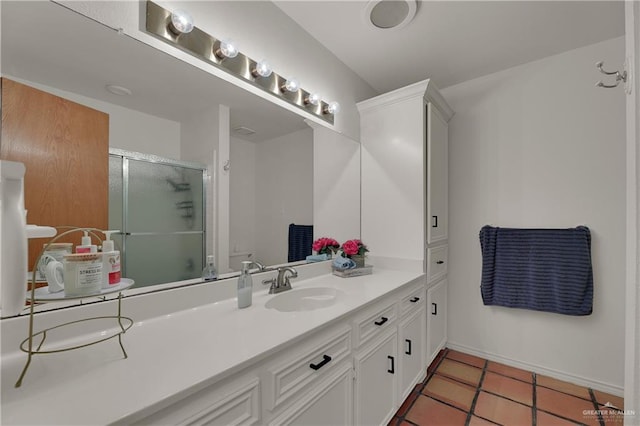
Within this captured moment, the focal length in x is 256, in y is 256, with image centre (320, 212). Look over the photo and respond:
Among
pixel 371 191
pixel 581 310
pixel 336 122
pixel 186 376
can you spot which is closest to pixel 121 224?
pixel 186 376

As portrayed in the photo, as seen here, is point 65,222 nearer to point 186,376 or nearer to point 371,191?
point 186,376

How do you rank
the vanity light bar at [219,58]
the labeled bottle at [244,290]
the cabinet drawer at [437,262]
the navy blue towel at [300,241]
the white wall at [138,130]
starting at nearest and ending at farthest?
1. the white wall at [138,130]
2. the vanity light bar at [219,58]
3. the labeled bottle at [244,290]
4. the navy blue towel at [300,241]
5. the cabinet drawer at [437,262]

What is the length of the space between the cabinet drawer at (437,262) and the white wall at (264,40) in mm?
1110

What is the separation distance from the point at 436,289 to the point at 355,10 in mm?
2010

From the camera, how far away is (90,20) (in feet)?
2.81

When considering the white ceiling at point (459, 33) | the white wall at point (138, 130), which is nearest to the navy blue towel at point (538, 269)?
the white ceiling at point (459, 33)

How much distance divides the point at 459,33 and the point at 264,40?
1.27 metres

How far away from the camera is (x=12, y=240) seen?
21.0 inches

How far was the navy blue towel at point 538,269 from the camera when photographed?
1.73 metres

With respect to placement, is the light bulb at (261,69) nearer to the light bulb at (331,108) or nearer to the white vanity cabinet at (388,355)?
the light bulb at (331,108)

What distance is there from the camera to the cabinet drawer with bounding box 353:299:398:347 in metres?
1.13

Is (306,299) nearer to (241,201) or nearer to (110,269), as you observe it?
(241,201)

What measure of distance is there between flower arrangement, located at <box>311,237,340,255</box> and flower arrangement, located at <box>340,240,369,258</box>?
0.21 feet

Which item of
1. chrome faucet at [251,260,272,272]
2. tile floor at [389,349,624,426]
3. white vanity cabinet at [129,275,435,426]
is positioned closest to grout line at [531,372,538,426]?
tile floor at [389,349,624,426]
